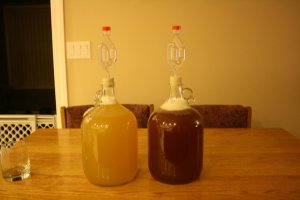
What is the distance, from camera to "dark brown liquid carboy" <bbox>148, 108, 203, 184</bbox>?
2.04ft

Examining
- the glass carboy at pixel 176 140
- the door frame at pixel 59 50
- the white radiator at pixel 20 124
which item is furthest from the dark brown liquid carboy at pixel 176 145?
the white radiator at pixel 20 124

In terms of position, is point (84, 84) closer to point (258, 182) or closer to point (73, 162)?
point (73, 162)

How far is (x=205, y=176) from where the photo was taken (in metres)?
0.70

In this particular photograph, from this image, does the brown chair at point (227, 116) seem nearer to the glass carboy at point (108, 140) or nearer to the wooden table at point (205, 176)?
the wooden table at point (205, 176)

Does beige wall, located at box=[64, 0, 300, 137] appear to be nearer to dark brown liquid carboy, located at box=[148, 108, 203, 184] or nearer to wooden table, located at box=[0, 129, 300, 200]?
wooden table, located at box=[0, 129, 300, 200]

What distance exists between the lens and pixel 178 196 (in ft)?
1.98

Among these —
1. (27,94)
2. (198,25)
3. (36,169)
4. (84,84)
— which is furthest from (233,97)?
(27,94)

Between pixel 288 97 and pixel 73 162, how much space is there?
5.04 ft

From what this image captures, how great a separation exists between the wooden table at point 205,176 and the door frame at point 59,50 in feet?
2.89

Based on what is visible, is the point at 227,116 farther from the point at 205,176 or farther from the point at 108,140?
the point at 108,140

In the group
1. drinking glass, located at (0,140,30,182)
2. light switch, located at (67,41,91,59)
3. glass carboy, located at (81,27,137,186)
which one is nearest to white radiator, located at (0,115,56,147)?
light switch, located at (67,41,91,59)

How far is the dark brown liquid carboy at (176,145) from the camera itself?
2.04 ft

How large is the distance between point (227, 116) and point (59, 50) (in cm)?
113

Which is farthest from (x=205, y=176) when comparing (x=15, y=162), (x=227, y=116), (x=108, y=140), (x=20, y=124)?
(x=20, y=124)
